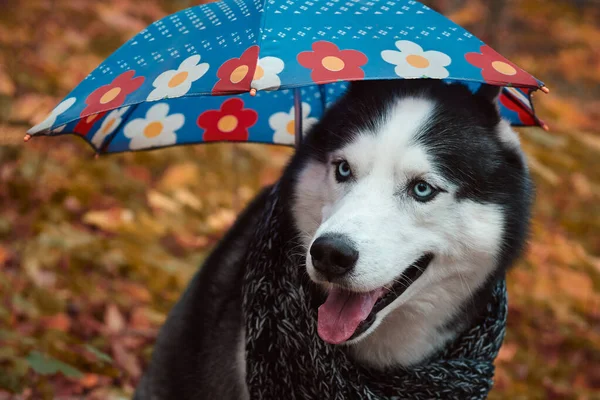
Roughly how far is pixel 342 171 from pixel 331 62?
0.58m

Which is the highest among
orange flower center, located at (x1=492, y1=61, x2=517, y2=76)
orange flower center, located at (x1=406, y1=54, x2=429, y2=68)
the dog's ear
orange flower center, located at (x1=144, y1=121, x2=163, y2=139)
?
orange flower center, located at (x1=406, y1=54, x2=429, y2=68)

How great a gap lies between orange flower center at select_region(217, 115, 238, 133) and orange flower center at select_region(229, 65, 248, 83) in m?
1.00

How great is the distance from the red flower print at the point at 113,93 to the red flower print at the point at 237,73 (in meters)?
0.26

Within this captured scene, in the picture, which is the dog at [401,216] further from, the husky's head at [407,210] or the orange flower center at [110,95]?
the orange flower center at [110,95]

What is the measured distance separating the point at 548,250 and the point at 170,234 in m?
2.49

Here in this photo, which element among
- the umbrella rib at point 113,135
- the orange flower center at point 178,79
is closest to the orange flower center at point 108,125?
the umbrella rib at point 113,135

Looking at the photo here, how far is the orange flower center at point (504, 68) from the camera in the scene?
161 cm

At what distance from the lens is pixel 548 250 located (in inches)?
169

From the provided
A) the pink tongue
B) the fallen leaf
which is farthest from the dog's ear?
the fallen leaf

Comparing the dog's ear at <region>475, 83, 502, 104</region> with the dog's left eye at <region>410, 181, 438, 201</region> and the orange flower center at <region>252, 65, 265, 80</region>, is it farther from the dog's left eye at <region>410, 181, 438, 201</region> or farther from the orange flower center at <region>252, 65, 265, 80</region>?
the orange flower center at <region>252, 65, 265, 80</region>

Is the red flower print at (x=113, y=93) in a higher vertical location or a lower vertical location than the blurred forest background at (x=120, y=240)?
higher

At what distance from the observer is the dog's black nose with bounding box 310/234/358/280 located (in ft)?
5.65

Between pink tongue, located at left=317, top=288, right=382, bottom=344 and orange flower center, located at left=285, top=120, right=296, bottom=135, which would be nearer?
pink tongue, located at left=317, top=288, right=382, bottom=344

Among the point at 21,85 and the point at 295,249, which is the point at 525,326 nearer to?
the point at 295,249
